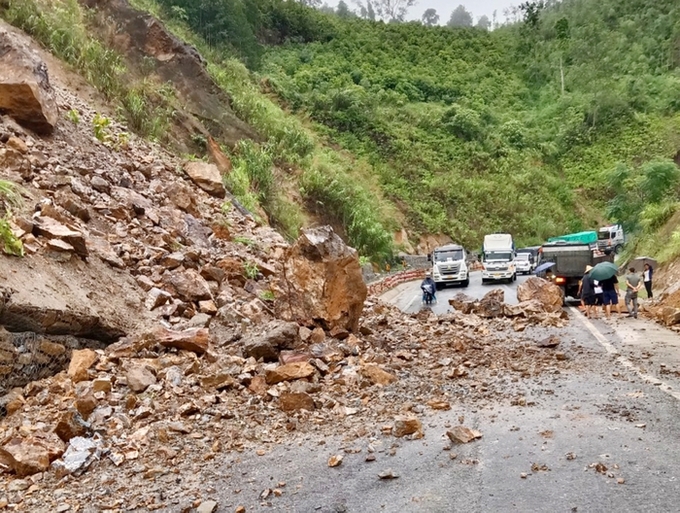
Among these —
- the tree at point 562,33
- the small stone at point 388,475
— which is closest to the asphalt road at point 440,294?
the small stone at point 388,475

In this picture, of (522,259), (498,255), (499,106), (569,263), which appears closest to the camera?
(569,263)

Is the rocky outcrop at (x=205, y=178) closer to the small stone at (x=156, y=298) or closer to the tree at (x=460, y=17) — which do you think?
the small stone at (x=156, y=298)

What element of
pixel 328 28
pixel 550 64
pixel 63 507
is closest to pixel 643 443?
pixel 63 507

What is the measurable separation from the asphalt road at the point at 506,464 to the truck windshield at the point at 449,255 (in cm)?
2099

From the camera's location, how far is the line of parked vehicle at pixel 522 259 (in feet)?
63.2

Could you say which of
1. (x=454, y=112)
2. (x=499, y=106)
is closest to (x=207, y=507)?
(x=454, y=112)

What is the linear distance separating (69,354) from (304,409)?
2.93 meters

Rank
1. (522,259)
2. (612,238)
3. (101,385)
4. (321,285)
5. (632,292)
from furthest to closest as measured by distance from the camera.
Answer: (612,238), (522,259), (632,292), (321,285), (101,385)

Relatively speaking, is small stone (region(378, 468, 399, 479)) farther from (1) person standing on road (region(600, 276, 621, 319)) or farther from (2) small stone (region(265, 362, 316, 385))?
(1) person standing on road (region(600, 276, 621, 319))

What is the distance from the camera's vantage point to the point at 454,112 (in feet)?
181

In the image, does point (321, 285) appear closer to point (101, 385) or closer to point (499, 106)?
point (101, 385)

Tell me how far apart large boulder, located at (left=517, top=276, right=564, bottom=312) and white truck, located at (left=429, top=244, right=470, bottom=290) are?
971cm

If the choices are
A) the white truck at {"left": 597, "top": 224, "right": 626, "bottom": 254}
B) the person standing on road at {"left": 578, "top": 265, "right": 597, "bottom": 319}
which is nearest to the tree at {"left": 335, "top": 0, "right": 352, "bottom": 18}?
the white truck at {"left": 597, "top": 224, "right": 626, "bottom": 254}

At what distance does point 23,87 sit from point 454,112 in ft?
161
